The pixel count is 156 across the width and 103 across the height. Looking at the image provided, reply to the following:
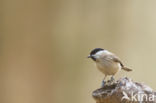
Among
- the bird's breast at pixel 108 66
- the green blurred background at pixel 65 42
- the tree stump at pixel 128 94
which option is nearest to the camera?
the tree stump at pixel 128 94

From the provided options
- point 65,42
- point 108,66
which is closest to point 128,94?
point 108,66

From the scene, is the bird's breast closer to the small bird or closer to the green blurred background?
the small bird

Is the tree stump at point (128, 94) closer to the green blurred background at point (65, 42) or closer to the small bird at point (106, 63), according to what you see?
the small bird at point (106, 63)

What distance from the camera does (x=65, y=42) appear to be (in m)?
2.95

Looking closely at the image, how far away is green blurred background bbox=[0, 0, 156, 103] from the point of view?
9.59 feet

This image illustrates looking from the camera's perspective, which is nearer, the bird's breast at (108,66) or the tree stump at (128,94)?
the tree stump at (128,94)

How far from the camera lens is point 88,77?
299 centimetres

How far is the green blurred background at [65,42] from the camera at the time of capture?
2.92 metres

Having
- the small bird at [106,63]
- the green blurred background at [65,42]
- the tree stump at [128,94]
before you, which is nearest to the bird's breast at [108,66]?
the small bird at [106,63]

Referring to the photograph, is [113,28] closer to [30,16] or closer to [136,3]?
[136,3]

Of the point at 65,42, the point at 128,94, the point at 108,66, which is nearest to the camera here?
the point at 128,94

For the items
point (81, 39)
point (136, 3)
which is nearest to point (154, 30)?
point (136, 3)

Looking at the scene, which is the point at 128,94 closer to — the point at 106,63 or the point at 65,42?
the point at 106,63

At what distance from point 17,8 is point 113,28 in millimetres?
929
